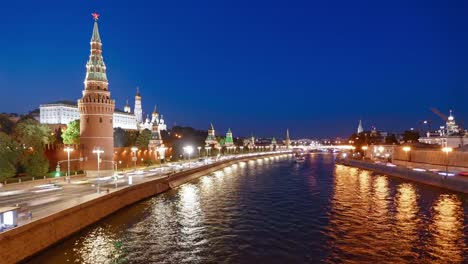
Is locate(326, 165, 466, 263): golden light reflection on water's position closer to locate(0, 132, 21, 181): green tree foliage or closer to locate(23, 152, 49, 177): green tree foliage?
locate(23, 152, 49, 177): green tree foliage

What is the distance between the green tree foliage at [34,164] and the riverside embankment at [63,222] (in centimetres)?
1191

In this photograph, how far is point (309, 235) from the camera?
28.7 m

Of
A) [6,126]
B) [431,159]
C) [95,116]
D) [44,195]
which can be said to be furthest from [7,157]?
[6,126]

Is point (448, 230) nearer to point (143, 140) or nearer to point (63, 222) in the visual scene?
point (63, 222)

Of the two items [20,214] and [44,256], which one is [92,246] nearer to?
[44,256]

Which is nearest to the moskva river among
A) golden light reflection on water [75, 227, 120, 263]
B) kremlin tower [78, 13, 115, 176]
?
golden light reflection on water [75, 227, 120, 263]

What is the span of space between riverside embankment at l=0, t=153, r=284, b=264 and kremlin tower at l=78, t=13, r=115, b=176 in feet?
56.1

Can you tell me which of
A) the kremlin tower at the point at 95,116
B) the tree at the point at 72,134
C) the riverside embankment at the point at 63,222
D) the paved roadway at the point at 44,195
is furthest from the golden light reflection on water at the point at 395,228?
the tree at the point at 72,134

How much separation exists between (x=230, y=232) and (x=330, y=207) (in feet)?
47.3

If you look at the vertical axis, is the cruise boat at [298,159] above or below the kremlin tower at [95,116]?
below

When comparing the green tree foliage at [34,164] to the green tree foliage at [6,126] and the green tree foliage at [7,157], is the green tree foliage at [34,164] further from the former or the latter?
the green tree foliage at [6,126]

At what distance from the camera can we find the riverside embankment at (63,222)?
21675mm

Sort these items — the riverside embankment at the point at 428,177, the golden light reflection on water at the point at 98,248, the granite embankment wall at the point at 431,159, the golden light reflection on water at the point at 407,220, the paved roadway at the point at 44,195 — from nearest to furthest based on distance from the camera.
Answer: the golden light reflection on water at the point at 98,248, the golden light reflection on water at the point at 407,220, the paved roadway at the point at 44,195, the riverside embankment at the point at 428,177, the granite embankment wall at the point at 431,159

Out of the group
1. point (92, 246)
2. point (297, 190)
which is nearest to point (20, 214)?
point (92, 246)
